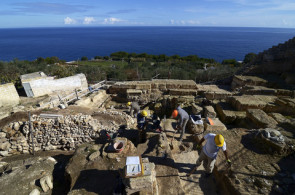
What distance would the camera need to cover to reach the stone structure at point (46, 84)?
13328 millimetres

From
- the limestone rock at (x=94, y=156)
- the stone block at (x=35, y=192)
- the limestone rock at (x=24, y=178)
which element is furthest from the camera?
the limestone rock at (x=94, y=156)

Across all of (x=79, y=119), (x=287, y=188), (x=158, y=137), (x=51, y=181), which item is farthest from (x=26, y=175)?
(x=287, y=188)

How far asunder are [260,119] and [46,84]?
16.7 meters

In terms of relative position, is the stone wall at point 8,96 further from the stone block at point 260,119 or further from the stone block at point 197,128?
the stone block at point 260,119

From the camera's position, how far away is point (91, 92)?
47.7ft

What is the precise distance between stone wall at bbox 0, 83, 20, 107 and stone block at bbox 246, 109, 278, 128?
1695cm

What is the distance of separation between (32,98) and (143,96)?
10.1 metres

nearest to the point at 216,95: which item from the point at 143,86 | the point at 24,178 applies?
the point at 143,86

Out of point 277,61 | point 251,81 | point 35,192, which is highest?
point 277,61

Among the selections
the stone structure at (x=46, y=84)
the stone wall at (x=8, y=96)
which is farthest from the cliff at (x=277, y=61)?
the stone wall at (x=8, y=96)

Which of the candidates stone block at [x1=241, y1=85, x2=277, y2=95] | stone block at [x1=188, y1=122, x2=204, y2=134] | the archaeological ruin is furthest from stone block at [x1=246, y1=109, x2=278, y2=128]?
stone block at [x1=241, y1=85, x2=277, y2=95]

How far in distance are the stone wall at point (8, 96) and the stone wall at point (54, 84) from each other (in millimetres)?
1397

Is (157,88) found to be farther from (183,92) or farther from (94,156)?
(94,156)

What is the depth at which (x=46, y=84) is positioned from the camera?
46.2 feet
